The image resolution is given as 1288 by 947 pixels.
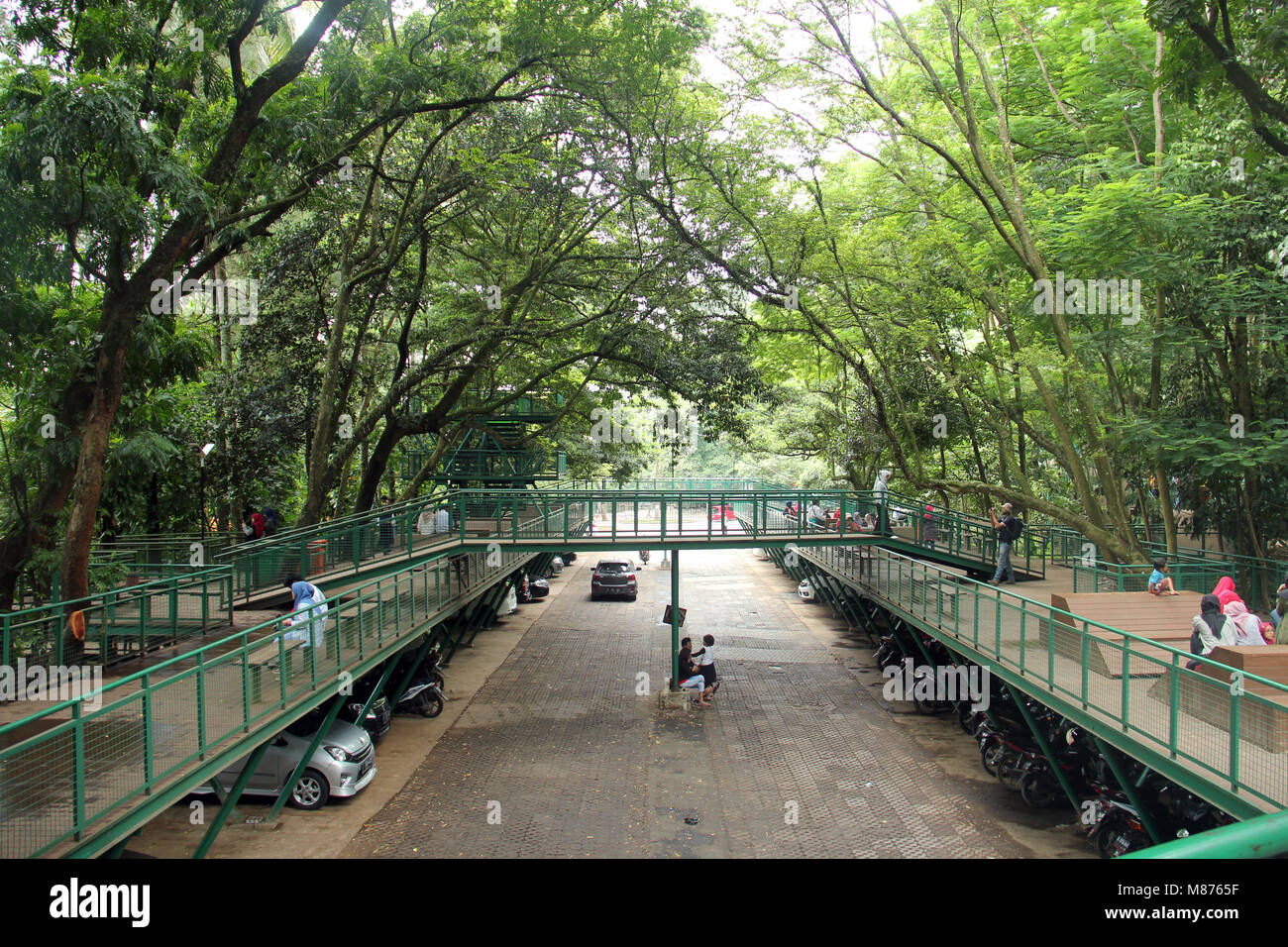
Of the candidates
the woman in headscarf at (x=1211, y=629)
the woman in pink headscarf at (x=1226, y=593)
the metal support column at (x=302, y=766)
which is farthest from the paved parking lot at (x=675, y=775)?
the woman in pink headscarf at (x=1226, y=593)

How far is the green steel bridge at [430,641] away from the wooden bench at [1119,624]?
54mm

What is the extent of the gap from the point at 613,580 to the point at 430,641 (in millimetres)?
15037

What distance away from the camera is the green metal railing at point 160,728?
5.81 m

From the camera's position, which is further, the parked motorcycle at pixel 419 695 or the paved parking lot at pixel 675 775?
the parked motorcycle at pixel 419 695

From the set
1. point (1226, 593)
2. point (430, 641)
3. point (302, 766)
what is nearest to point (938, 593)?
point (1226, 593)

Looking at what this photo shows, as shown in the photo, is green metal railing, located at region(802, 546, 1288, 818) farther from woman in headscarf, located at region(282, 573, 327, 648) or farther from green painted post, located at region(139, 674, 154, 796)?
green painted post, located at region(139, 674, 154, 796)

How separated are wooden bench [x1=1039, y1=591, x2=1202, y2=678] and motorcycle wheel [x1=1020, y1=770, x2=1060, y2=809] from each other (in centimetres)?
244

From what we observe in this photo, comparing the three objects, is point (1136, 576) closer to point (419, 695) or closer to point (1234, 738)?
point (1234, 738)

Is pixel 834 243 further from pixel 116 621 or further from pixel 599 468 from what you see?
pixel 599 468

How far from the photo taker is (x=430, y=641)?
16.1m

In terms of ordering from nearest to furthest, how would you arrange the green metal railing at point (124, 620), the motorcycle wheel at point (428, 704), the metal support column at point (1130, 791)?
1. the metal support column at point (1130, 791)
2. the green metal railing at point (124, 620)
3. the motorcycle wheel at point (428, 704)
